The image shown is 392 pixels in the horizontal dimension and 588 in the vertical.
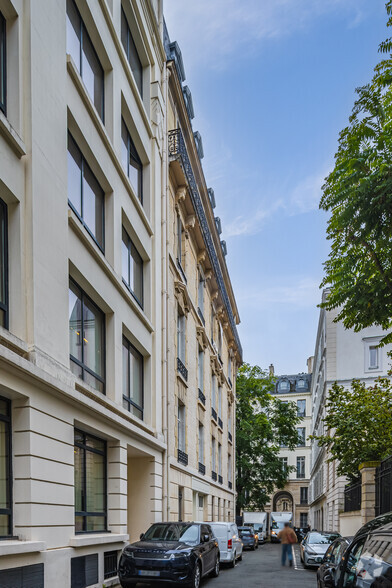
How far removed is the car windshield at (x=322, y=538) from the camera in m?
20.6

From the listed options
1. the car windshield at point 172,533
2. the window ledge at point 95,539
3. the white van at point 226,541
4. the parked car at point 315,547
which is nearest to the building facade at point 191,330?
the white van at point 226,541

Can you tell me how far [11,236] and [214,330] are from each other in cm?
2610

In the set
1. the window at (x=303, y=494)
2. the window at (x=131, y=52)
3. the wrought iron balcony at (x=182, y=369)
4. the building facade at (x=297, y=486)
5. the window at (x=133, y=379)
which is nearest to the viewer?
the window at (x=133, y=379)

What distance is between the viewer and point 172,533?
13.8 m

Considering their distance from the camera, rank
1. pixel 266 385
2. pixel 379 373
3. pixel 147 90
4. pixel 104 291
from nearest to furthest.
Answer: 1. pixel 104 291
2. pixel 147 90
3. pixel 379 373
4. pixel 266 385

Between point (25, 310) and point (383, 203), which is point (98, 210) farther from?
point (383, 203)

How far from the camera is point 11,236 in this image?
28.9 ft

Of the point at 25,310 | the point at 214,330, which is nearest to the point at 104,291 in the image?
the point at 25,310

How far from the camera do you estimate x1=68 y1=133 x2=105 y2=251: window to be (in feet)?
39.0

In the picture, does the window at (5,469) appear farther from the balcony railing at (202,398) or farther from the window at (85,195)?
the balcony railing at (202,398)

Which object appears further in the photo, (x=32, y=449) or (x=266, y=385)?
(x=266, y=385)

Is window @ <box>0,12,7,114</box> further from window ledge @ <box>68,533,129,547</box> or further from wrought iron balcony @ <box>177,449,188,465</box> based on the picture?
wrought iron balcony @ <box>177,449,188,465</box>

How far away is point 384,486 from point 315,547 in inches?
168

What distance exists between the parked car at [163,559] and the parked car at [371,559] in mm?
6752
